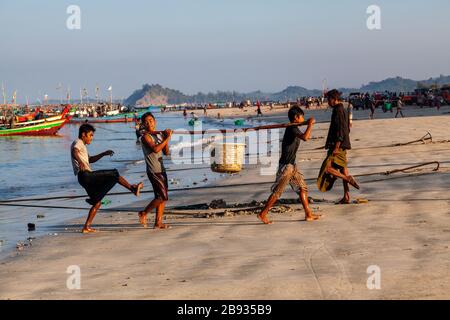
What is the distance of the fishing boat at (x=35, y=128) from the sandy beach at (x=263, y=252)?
51.4m

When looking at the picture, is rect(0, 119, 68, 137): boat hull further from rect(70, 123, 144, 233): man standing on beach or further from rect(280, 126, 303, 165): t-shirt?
rect(280, 126, 303, 165): t-shirt

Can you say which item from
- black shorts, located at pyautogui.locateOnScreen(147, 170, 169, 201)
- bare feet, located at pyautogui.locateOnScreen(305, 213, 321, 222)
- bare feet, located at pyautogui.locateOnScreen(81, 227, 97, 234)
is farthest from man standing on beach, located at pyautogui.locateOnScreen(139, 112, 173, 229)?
bare feet, located at pyautogui.locateOnScreen(305, 213, 321, 222)

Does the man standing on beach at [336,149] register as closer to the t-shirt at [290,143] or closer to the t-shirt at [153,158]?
the t-shirt at [290,143]

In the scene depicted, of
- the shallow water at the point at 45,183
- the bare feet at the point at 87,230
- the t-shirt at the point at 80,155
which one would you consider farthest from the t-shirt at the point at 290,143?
the shallow water at the point at 45,183

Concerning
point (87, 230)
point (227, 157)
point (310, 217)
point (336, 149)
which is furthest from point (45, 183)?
point (310, 217)

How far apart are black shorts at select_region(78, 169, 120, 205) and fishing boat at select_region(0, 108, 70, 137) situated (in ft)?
177

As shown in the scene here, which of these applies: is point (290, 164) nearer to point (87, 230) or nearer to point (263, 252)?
point (263, 252)

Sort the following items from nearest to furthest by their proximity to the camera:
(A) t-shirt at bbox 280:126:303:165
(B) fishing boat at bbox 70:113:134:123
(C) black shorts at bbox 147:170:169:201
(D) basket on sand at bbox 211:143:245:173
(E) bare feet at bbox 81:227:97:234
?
(A) t-shirt at bbox 280:126:303:165, (C) black shorts at bbox 147:170:169:201, (E) bare feet at bbox 81:227:97:234, (D) basket on sand at bbox 211:143:245:173, (B) fishing boat at bbox 70:113:134:123

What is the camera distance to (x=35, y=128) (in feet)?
206

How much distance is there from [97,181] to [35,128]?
A: 55.0 meters

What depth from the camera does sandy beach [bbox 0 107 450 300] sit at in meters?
6.11

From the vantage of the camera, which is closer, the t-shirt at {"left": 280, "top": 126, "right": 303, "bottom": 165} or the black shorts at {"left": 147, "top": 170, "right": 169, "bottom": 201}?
the t-shirt at {"left": 280, "top": 126, "right": 303, "bottom": 165}

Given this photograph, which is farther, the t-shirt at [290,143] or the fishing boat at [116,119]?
the fishing boat at [116,119]

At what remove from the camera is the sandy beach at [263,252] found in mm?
6115
